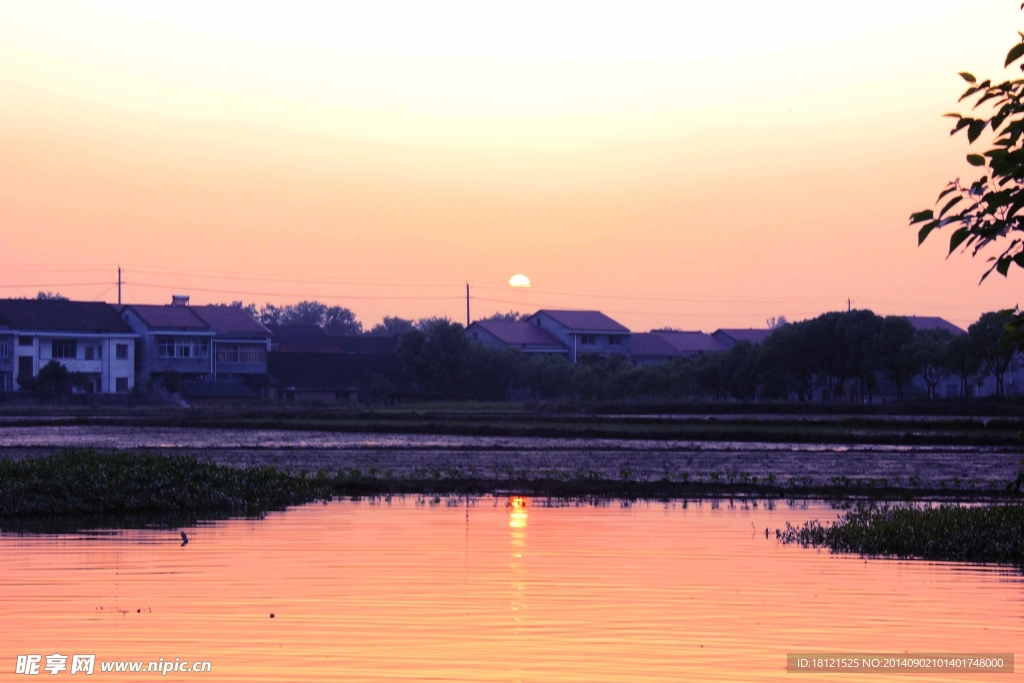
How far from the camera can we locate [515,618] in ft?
36.2

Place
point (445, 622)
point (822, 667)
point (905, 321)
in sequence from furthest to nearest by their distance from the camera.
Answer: point (905, 321) → point (445, 622) → point (822, 667)

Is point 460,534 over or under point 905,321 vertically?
under

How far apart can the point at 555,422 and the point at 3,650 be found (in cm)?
4650

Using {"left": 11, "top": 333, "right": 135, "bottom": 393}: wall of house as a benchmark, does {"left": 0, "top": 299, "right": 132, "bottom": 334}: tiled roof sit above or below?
above

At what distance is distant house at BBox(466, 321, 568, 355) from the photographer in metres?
106

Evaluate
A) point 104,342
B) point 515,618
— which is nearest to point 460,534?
point 515,618

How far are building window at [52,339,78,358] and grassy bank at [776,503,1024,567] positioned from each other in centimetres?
7352

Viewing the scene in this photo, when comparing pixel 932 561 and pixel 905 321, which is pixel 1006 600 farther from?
pixel 905 321

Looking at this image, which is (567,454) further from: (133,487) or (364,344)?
(364,344)

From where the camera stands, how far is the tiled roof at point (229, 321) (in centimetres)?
9120

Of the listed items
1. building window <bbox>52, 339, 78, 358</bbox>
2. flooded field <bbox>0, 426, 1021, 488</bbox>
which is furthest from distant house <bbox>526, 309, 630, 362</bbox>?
flooded field <bbox>0, 426, 1021, 488</bbox>

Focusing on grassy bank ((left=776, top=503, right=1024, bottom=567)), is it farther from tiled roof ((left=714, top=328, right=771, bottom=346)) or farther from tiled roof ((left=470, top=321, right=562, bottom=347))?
tiled roof ((left=714, top=328, right=771, bottom=346))

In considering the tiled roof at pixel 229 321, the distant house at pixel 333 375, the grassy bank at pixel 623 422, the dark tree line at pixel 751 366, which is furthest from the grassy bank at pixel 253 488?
the tiled roof at pixel 229 321

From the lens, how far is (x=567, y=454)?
36.0 meters
